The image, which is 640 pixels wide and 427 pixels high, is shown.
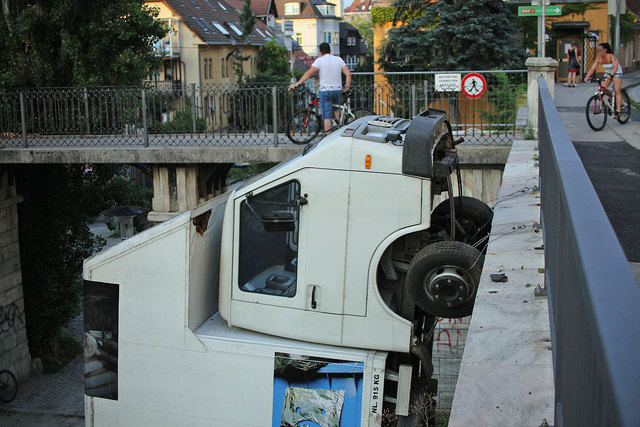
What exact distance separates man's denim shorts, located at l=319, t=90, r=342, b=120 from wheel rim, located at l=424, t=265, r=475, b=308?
25.3 feet

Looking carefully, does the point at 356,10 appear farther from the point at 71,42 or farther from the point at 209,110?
the point at 209,110

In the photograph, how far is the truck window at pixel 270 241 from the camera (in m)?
7.50

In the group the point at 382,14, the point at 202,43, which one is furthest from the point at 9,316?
the point at 202,43

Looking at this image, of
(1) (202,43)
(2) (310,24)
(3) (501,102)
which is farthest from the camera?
(2) (310,24)

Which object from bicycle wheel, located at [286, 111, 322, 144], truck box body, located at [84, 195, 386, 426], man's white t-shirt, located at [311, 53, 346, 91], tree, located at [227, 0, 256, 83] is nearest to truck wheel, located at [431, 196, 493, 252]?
truck box body, located at [84, 195, 386, 426]

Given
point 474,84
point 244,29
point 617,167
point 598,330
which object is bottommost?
point 617,167

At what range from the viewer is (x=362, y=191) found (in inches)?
287

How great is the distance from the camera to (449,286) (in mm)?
7230

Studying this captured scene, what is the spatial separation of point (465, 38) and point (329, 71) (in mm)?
13700

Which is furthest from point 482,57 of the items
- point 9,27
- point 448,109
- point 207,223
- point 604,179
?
point 207,223

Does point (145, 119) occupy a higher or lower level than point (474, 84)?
lower

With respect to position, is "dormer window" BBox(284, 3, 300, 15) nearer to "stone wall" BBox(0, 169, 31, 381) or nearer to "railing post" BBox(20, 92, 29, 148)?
"stone wall" BBox(0, 169, 31, 381)

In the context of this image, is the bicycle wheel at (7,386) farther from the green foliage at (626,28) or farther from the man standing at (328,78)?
the green foliage at (626,28)

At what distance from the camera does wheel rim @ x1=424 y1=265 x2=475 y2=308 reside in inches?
285
